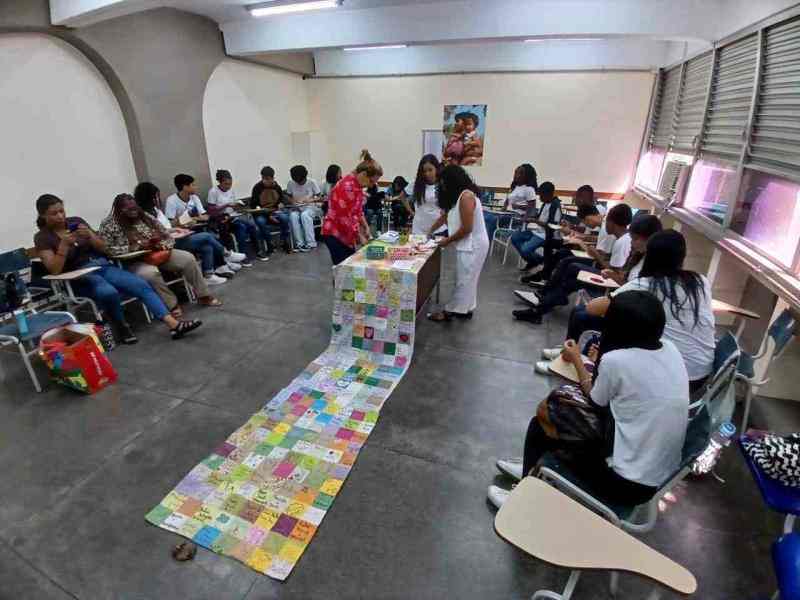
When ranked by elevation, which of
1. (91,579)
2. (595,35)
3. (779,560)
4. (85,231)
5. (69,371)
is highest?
(595,35)

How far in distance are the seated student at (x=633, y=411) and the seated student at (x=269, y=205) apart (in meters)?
5.52

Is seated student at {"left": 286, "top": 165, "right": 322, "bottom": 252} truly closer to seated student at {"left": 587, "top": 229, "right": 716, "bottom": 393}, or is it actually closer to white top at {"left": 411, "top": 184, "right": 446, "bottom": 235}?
white top at {"left": 411, "top": 184, "right": 446, "bottom": 235}

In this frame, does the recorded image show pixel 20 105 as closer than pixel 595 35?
Yes

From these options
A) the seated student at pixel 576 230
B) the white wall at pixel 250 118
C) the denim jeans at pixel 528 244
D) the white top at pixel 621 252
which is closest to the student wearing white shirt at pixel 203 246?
the white wall at pixel 250 118

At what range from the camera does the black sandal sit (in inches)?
145

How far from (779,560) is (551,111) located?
731 cm

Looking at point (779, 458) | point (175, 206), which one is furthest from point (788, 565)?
point (175, 206)

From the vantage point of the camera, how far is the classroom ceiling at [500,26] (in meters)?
4.18

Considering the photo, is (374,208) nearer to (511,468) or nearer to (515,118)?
(515,118)

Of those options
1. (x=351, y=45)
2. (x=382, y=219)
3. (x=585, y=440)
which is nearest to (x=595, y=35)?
(x=351, y=45)

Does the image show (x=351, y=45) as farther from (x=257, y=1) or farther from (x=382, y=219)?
(x=382, y=219)

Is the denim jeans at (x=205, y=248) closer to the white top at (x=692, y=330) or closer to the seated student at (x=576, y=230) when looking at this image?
the seated student at (x=576, y=230)

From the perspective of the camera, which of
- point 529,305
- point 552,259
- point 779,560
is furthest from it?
point 552,259

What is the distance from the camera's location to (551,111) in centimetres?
711
